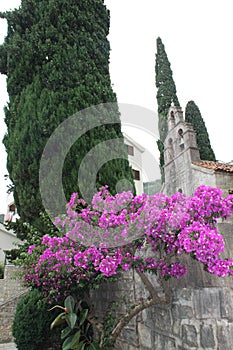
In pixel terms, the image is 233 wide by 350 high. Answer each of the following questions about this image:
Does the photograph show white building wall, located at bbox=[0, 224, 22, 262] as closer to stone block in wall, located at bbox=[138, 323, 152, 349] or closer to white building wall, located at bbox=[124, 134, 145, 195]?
white building wall, located at bbox=[124, 134, 145, 195]

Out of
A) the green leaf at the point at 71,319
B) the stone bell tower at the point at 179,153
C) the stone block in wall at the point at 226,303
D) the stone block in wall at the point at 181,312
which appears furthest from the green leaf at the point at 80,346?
the stone bell tower at the point at 179,153

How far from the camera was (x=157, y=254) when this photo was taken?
393 centimetres

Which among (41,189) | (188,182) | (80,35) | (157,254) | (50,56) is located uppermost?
(80,35)

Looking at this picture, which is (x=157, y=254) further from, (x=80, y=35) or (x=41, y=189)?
(x=80, y=35)

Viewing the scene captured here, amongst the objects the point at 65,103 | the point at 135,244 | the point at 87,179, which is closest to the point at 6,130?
the point at 65,103

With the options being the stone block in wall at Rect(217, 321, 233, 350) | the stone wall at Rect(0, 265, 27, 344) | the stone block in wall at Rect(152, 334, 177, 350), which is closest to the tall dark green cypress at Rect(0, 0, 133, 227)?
the stone wall at Rect(0, 265, 27, 344)

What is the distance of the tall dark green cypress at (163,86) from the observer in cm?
1641

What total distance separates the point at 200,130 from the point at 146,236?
12.8 metres

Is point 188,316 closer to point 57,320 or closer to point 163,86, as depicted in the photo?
point 57,320

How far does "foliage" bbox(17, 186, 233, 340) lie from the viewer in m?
3.01

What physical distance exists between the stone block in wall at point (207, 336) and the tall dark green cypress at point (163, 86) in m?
12.9

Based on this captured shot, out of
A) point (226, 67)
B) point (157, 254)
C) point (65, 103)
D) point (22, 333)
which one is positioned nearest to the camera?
point (157, 254)

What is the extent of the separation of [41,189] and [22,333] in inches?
108

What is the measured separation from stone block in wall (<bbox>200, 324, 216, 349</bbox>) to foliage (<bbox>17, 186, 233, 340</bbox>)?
0.60 metres
